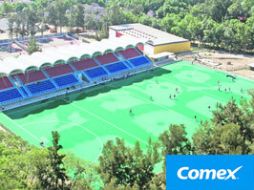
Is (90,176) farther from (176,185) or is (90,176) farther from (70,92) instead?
(70,92)

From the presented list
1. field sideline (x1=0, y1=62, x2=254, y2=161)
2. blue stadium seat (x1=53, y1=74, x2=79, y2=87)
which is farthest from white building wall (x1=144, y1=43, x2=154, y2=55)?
blue stadium seat (x1=53, y1=74, x2=79, y2=87)

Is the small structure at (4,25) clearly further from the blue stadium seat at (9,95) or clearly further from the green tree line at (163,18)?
the blue stadium seat at (9,95)

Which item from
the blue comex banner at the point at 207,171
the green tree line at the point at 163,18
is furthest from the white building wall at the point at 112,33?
the blue comex banner at the point at 207,171

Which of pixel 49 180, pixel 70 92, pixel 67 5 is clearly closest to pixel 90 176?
pixel 49 180

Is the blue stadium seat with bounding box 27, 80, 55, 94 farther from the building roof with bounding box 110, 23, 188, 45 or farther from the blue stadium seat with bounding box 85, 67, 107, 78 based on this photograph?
the building roof with bounding box 110, 23, 188, 45

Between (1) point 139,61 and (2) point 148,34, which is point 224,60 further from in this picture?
(1) point 139,61

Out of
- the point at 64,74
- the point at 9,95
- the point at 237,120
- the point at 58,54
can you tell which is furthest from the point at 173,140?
the point at 58,54
